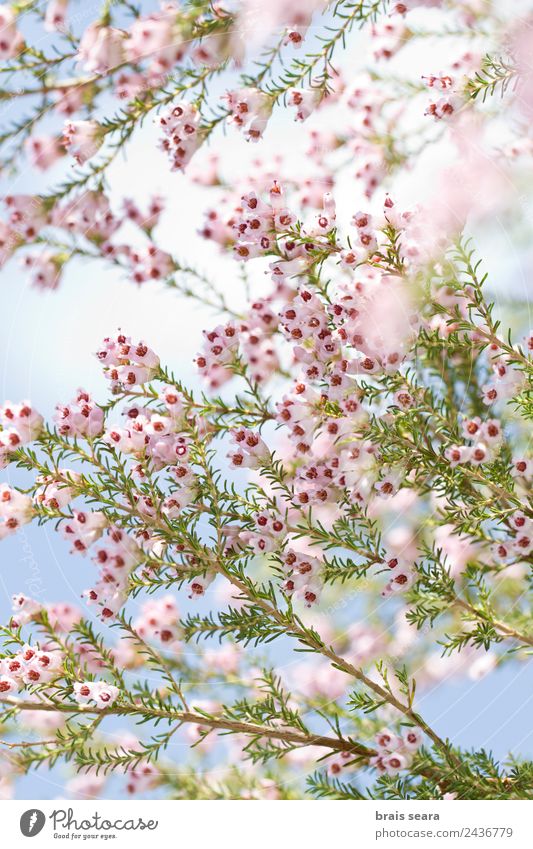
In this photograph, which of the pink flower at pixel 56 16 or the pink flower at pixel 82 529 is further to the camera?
the pink flower at pixel 56 16

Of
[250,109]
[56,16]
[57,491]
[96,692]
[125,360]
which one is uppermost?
[56,16]

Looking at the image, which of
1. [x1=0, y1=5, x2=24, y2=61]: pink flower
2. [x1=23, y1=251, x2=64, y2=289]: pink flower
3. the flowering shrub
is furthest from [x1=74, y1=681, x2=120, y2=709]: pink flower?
[x1=0, y1=5, x2=24, y2=61]: pink flower

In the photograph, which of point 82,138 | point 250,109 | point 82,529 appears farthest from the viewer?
point 82,138

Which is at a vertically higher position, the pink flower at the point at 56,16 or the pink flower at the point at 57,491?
the pink flower at the point at 56,16

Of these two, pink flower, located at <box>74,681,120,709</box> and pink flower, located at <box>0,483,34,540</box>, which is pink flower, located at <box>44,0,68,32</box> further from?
pink flower, located at <box>74,681,120,709</box>

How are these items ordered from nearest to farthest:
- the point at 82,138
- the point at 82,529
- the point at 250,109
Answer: the point at 82,529, the point at 250,109, the point at 82,138

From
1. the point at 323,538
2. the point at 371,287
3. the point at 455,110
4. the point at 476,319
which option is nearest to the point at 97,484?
the point at 323,538

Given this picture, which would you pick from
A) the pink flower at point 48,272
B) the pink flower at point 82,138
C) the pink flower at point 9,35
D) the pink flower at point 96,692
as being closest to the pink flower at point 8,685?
the pink flower at point 96,692

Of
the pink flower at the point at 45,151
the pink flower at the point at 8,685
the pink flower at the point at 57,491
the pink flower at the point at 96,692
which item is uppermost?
the pink flower at the point at 45,151

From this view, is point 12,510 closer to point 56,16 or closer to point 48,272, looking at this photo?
point 48,272

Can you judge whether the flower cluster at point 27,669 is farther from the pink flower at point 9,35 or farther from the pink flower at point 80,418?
the pink flower at point 9,35

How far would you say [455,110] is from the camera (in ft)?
6.57

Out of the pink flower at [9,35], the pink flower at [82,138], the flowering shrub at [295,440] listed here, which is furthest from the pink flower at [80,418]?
the pink flower at [9,35]

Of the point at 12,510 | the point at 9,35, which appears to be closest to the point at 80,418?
the point at 12,510
